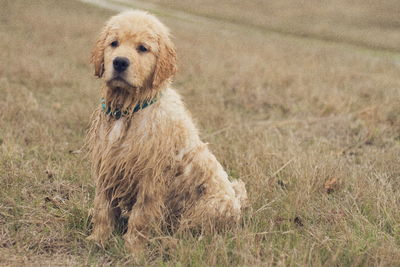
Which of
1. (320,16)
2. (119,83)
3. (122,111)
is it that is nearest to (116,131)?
(122,111)

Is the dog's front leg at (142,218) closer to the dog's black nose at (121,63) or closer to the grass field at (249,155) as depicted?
the grass field at (249,155)

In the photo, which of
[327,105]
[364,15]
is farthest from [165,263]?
[364,15]

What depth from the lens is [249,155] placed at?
4.81 meters

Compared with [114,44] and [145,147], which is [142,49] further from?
[145,147]

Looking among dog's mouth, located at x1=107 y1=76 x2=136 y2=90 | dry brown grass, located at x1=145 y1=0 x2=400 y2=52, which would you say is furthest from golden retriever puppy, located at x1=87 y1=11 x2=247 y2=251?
dry brown grass, located at x1=145 y1=0 x2=400 y2=52

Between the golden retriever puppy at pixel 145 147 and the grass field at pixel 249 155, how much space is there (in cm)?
20

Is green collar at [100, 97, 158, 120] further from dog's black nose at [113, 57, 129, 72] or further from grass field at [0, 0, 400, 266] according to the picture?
grass field at [0, 0, 400, 266]

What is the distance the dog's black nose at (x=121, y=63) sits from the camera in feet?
9.88

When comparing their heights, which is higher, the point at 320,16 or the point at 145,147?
the point at 320,16

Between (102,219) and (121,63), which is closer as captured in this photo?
(121,63)

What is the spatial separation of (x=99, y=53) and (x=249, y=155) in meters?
2.18

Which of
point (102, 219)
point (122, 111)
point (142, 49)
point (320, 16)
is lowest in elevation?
point (102, 219)

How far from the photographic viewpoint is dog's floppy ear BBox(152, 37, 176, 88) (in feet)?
10.6

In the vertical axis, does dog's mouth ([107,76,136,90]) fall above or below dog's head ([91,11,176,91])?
below
